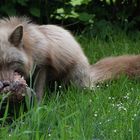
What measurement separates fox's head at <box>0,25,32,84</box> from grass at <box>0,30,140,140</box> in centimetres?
42

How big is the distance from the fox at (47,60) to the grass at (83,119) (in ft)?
1.31

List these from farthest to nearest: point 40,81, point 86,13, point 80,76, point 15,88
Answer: point 86,13 → point 80,76 → point 40,81 → point 15,88

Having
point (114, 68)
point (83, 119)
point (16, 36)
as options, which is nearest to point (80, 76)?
point (114, 68)

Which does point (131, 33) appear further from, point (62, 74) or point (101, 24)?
point (62, 74)

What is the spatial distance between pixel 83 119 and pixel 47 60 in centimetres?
173

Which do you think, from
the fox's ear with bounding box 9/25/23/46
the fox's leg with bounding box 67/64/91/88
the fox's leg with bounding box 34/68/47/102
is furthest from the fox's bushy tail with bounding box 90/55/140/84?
the fox's ear with bounding box 9/25/23/46

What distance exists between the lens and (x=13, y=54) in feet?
17.1

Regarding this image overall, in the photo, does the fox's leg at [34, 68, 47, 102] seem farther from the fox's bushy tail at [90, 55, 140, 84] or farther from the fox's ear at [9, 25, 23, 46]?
the fox's bushy tail at [90, 55, 140, 84]

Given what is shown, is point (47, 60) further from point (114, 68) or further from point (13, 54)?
point (114, 68)

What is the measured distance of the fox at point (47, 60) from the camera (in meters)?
5.23

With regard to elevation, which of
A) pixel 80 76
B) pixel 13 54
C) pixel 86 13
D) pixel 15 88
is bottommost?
pixel 80 76

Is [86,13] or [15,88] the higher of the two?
[15,88]

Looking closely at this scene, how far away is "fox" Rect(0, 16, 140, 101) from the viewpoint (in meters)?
5.23

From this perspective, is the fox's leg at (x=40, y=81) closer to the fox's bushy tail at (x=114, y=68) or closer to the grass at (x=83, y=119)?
the grass at (x=83, y=119)
